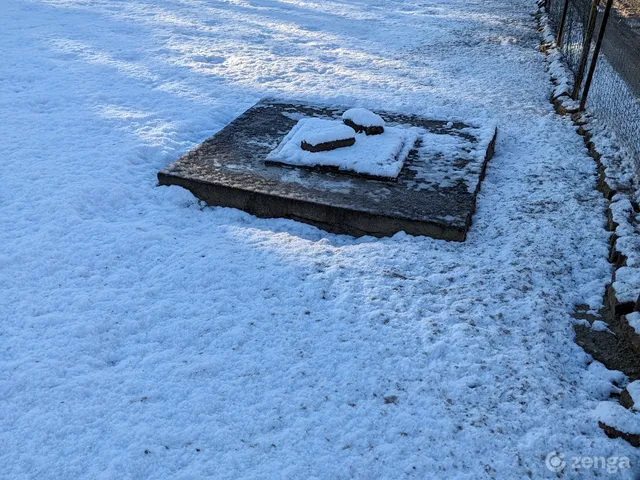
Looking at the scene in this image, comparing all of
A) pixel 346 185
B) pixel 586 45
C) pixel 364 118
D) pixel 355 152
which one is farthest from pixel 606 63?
pixel 346 185

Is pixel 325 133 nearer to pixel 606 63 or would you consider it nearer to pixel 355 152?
pixel 355 152

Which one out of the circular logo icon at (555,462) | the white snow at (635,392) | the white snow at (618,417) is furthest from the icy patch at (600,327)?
the circular logo icon at (555,462)

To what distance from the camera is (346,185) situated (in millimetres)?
3418

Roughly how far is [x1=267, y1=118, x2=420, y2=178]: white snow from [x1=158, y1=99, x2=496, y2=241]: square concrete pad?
6 cm

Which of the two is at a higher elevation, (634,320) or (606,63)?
(606,63)

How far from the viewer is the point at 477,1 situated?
9.37m

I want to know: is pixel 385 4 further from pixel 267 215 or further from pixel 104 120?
pixel 267 215

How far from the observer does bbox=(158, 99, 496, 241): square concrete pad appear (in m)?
3.13

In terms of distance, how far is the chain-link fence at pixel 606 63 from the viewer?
4.12 metres

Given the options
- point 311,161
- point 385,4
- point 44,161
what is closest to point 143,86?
point 44,161

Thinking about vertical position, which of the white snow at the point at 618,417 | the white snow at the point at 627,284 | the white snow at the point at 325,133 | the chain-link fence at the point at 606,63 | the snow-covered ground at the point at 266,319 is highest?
the chain-link fence at the point at 606,63

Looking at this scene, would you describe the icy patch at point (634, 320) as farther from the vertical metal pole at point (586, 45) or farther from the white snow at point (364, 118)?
the vertical metal pole at point (586, 45)

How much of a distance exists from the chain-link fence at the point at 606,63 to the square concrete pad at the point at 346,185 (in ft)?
3.19

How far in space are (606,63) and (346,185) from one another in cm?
343
